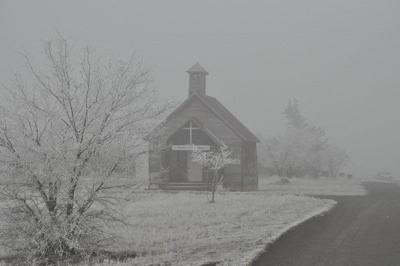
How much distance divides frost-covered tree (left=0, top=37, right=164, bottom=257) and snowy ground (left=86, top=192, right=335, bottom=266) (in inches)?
84.5

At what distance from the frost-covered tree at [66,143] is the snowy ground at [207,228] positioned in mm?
2145

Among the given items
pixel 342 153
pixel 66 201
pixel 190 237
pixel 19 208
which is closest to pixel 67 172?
pixel 66 201

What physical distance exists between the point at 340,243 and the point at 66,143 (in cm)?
789

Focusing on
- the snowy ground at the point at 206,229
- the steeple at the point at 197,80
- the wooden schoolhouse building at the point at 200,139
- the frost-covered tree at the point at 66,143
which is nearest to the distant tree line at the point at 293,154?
the wooden schoolhouse building at the point at 200,139

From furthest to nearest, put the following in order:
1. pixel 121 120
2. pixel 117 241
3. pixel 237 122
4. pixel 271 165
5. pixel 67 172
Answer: pixel 271 165, pixel 237 122, pixel 117 241, pixel 121 120, pixel 67 172

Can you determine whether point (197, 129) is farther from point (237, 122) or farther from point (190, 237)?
point (190, 237)

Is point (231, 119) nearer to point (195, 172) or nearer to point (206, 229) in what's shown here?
point (195, 172)

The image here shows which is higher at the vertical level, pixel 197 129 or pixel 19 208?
pixel 197 129

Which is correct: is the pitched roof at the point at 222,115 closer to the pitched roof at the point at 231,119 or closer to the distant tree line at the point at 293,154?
the pitched roof at the point at 231,119

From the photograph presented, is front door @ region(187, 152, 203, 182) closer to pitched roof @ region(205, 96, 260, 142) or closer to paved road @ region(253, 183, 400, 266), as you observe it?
pitched roof @ region(205, 96, 260, 142)

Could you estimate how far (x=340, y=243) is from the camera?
49.5 ft

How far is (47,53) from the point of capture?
53.6 feet

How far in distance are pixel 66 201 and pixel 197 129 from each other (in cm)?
3386

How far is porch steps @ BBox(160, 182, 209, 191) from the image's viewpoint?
4425 cm
